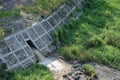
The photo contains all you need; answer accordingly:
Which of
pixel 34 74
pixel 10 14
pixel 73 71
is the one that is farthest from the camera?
pixel 10 14

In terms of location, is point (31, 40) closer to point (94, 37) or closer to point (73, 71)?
point (73, 71)

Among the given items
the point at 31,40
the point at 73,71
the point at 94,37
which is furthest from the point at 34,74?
the point at 94,37

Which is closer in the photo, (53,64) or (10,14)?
(53,64)

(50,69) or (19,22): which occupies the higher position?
(19,22)

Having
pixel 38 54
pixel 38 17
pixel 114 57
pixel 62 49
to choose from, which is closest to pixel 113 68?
pixel 114 57

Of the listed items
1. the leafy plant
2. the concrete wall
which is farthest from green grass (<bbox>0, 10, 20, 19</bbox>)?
the leafy plant

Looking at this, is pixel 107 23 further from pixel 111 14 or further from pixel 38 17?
pixel 38 17

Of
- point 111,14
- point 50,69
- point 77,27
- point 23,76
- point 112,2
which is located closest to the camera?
point 23,76

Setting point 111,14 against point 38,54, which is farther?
point 111,14
